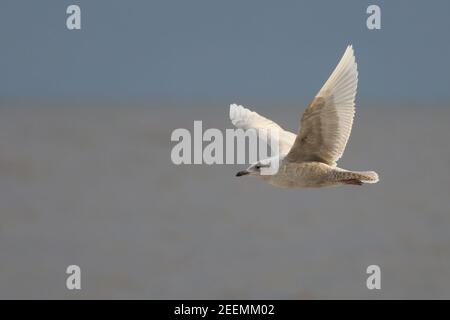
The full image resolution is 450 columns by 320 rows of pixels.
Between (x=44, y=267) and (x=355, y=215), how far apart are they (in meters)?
13.2

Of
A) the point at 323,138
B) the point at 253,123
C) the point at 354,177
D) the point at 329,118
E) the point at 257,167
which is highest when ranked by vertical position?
the point at 253,123

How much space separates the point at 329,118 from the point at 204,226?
19.7 m

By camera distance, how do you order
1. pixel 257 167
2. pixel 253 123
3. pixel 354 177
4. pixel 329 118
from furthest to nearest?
pixel 253 123 < pixel 257 167 < pixel 329 118 < pixel 354 177

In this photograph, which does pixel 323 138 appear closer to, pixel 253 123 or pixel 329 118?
pixel 329 118

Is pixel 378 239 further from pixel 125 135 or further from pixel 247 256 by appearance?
pixel 125 135

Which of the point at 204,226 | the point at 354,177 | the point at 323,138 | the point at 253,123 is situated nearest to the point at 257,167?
the point at 323,138

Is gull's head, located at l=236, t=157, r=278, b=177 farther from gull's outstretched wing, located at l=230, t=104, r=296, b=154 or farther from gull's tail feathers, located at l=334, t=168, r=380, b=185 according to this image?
gull's outstretched wing, located at l=230, t=104, r=296, b=154

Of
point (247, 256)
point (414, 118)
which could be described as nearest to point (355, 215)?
point (247, 256)

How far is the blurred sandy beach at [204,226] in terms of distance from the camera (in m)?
22.4

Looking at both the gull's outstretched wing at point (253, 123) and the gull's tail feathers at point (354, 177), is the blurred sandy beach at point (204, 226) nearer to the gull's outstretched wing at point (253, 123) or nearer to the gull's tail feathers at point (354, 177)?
the gull's outstretched wing at point (253, 123)

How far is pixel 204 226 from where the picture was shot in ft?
97.2

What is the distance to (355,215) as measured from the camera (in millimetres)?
33969

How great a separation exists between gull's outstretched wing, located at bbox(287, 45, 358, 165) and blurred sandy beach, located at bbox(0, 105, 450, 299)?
10.2 metres

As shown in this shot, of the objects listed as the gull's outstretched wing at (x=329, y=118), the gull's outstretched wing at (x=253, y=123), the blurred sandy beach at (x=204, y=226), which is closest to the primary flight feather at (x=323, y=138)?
the gull's outstretched wing at (x=329, y=118)
